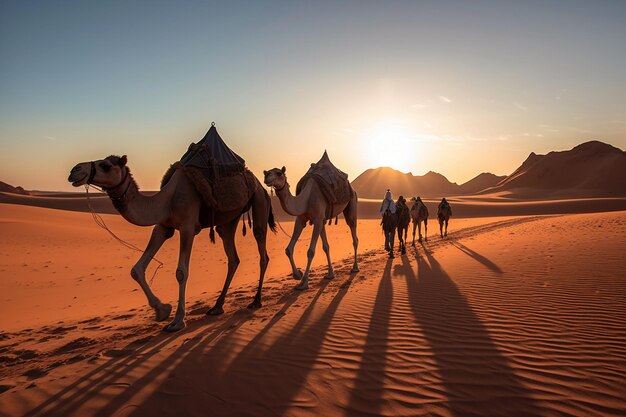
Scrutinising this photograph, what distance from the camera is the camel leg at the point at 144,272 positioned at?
187 inches

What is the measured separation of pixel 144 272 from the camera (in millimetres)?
4887

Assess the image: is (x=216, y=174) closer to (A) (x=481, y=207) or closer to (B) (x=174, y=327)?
(B) (x=174, y=327)

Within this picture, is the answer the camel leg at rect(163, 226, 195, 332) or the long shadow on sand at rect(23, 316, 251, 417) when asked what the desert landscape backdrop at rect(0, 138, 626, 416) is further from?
the camel leg at rect(163, 226, 195, 332)

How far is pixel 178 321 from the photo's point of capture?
5008 mm

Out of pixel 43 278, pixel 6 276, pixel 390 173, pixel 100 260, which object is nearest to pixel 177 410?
pixel 43 278

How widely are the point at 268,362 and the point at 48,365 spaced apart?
8.43 feet

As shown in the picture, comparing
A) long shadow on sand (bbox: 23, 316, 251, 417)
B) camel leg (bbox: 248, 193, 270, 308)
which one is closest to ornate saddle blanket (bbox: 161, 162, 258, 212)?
camel leg (bbox: 248, 193, 270, 308)

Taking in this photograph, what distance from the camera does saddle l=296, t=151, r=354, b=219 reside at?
856 cm

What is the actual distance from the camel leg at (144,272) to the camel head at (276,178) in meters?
1.86

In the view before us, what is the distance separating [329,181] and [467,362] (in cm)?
575

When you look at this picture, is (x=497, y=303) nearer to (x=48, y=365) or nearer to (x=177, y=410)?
(x=177, y=410)

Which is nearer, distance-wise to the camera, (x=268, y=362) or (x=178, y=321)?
(x=268, y=362)

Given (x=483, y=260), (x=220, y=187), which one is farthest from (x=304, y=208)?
(x=483, y=260)

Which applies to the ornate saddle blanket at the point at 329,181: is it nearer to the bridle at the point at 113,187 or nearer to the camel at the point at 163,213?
the camel at the point at 163,213
